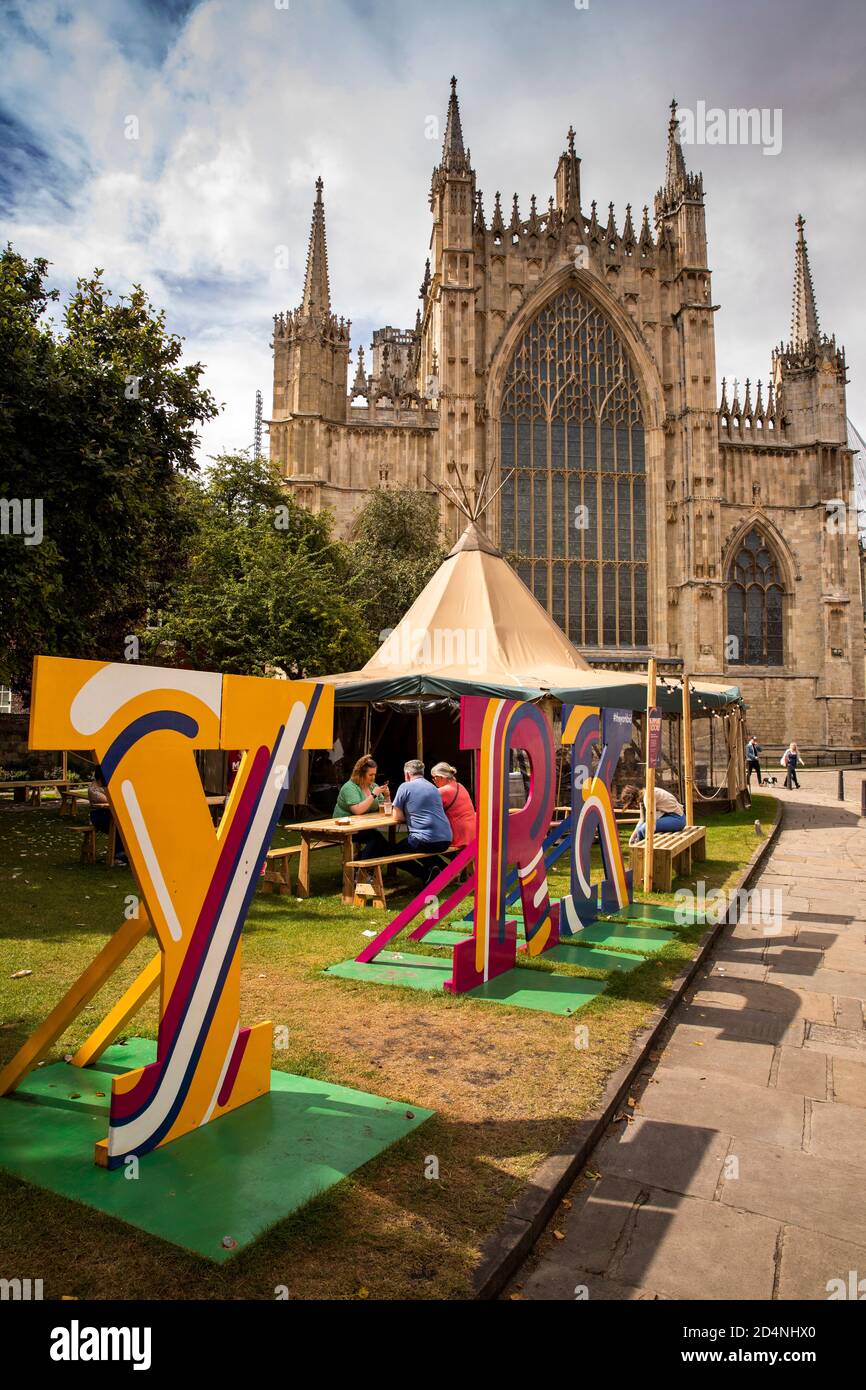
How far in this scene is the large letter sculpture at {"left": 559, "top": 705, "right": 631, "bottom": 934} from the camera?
7.02m

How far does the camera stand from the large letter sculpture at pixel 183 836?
3.00 m

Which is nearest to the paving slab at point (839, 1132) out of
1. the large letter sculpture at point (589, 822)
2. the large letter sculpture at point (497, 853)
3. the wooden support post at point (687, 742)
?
the large letter sculpture at point (497, 853)

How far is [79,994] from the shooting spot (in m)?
3.57

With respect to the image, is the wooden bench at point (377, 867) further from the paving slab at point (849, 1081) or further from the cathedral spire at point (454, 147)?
the cathedral spire at point (454, 147)

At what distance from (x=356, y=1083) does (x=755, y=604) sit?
112ft

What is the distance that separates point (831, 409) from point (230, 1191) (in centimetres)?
3852

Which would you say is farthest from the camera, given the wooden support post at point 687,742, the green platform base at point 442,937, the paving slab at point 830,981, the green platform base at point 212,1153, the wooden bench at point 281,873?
the wooden support post at point 687,742

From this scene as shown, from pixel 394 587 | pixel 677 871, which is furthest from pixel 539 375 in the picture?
pixel 677 871

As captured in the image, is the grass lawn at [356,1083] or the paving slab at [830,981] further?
the paving slab at [830,981]

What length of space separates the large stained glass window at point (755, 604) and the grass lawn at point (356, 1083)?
29810mm

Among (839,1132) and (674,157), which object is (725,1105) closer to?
(839,1132)

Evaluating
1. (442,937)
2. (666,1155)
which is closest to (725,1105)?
(666,1155)
